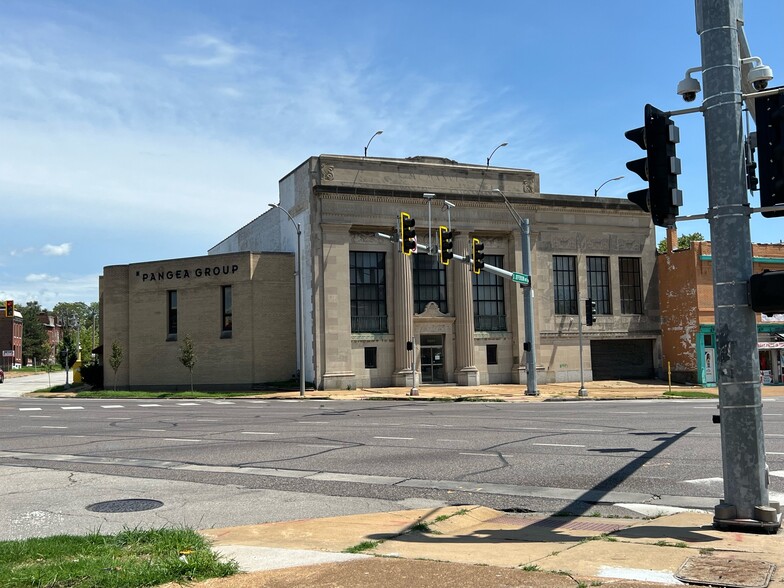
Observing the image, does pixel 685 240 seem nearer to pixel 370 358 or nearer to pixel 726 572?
pixel 370 358

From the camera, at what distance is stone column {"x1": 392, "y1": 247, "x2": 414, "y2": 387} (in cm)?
4331

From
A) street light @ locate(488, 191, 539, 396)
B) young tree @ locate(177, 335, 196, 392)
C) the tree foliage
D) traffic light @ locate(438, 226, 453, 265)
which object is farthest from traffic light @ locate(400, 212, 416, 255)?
the tree foliage

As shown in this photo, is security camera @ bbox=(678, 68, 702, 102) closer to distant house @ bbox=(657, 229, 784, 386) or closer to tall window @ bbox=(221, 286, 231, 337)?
distant house @ bbox=(657, 229, 784, 386)

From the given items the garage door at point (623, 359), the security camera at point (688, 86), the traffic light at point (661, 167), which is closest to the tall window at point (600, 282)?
the garage door at point (623, 359)

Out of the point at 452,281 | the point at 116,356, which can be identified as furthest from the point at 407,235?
the point at 116,356

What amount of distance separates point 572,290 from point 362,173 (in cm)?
1551

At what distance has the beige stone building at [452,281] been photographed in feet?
140

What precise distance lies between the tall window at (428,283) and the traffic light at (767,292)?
37.6 metres

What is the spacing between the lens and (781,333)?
46.3 m

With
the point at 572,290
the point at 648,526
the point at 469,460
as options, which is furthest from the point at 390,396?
the point at 648,526

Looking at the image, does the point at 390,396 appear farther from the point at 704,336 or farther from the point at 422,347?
the point at 704,336

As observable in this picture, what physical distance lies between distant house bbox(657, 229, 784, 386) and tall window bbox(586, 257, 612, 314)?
13.0ft

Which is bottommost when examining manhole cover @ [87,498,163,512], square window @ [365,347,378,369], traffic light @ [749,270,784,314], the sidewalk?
the sidewalk

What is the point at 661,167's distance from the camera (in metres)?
7.82
